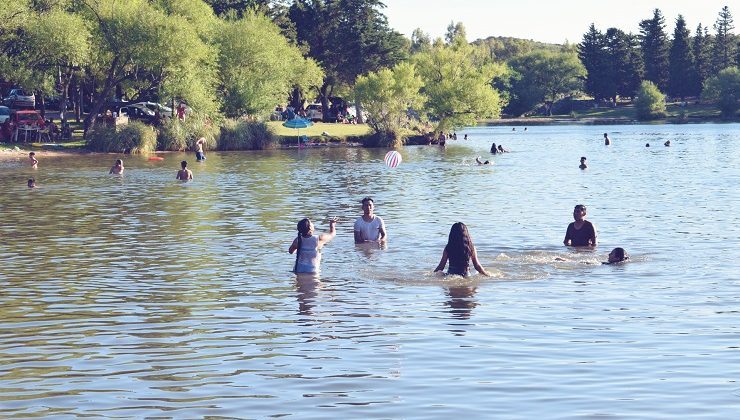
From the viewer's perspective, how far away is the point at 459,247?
20641 millimetres

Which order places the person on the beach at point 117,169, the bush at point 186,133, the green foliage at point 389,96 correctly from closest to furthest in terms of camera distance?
1. the person on the beach at point 117,169
2. the bush at point 186,133
3. the green foliage at point 389,96

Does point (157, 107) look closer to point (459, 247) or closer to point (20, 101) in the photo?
point (20, 101)

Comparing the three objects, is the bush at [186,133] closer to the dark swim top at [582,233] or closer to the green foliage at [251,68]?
the green foliage at [251,68]

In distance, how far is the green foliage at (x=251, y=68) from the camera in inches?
3487

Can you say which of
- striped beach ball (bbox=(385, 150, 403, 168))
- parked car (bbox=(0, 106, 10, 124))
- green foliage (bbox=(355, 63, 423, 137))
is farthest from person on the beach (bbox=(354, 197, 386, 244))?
green foliage (bbox=(355, 63, 423, 137))

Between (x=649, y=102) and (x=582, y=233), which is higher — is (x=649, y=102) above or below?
above

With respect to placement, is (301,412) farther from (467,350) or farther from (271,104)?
(271,104)

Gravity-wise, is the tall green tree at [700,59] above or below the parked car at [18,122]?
above

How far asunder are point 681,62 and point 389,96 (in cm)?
9423

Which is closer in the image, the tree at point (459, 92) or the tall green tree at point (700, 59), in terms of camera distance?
the tree at point (459, 92)

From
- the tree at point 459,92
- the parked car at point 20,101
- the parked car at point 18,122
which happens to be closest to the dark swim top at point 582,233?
the parked car at point 18,122

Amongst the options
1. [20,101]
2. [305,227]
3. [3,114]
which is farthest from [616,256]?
[20,101]

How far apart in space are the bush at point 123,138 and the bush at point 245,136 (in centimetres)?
775

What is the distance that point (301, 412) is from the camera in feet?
37.2
